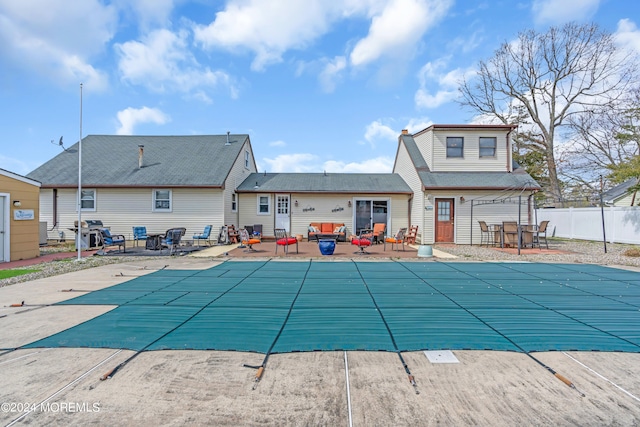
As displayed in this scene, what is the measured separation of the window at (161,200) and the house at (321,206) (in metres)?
3.27

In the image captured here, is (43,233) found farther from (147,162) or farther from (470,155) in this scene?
(470,155)

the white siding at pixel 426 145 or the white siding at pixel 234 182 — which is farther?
the white siding at pixel 426 145

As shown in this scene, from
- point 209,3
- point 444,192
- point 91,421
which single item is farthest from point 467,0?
point 91,421

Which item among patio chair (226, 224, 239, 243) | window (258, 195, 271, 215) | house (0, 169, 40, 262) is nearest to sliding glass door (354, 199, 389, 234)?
window (258, 195, 271, 215)

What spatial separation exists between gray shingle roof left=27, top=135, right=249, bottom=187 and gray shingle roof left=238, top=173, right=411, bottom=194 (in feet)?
6.65

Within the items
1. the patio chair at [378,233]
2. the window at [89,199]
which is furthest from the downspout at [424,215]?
the window at [89,199]

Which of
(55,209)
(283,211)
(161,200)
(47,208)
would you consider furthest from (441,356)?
(47,208)

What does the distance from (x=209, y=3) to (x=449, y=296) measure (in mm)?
11226

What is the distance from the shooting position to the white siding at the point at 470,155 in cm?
1593

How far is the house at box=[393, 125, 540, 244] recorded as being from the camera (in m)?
14.8

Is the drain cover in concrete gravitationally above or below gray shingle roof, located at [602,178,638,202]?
below

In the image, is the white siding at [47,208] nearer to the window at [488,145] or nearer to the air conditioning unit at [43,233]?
the air conditioning unit at [43,233]

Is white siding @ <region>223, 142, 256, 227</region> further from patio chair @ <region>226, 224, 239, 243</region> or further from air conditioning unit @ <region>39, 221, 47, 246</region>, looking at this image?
air conditioning unit @ <region>39, 221, 47, 246</region>

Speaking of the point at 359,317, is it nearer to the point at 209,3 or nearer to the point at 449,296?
the point at 449,296
